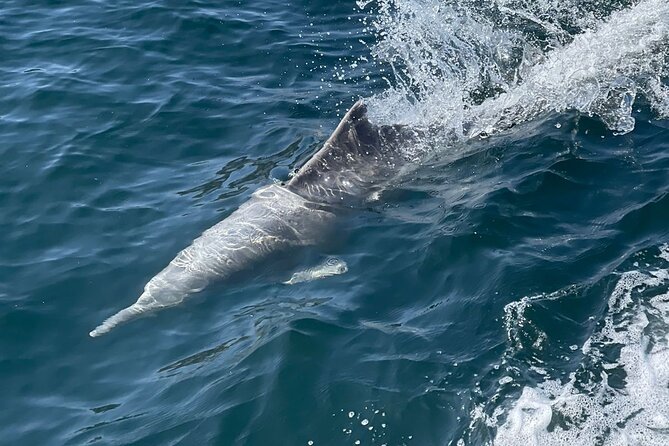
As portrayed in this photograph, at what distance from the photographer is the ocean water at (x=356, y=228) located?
737cm

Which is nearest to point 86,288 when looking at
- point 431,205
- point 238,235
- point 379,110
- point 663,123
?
point 238,235

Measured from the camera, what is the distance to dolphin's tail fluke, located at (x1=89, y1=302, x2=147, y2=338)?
29.3ft

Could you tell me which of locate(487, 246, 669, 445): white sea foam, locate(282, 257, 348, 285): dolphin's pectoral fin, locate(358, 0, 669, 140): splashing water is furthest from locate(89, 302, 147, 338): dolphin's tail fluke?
locate(358, 0, 669, 140): splashing water

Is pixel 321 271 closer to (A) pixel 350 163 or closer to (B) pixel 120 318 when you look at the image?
(A) pixel 350 163

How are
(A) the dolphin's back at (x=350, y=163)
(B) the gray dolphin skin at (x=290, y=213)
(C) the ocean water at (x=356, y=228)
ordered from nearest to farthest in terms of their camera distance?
1. (C) the ocean water at (x=356, y=228)
2. (B) the gray dolphin skin at (x=290, y=213)
3. (A) the dolphin's back at (x=350, y=163)

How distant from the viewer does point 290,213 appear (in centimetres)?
1048

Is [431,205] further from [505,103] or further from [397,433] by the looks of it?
[397,433]

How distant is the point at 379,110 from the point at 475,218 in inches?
134

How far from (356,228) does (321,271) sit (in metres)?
0.97

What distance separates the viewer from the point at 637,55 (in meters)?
12.4

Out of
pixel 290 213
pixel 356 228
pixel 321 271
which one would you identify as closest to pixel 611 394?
pixel 321 271

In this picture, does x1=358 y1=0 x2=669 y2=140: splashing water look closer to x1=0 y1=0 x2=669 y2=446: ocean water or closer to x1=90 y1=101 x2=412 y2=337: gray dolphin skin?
x1=0 y1=0 x2=669 y2=446: ocean water

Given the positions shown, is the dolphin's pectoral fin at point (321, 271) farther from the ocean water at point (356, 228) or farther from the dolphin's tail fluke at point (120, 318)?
the dolphin's tail fluke at point (120, 318)

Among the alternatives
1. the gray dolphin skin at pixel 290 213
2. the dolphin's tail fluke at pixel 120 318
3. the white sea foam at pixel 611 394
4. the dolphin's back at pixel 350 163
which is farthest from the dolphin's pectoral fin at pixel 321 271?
the white sea foam at pixel 611 394
